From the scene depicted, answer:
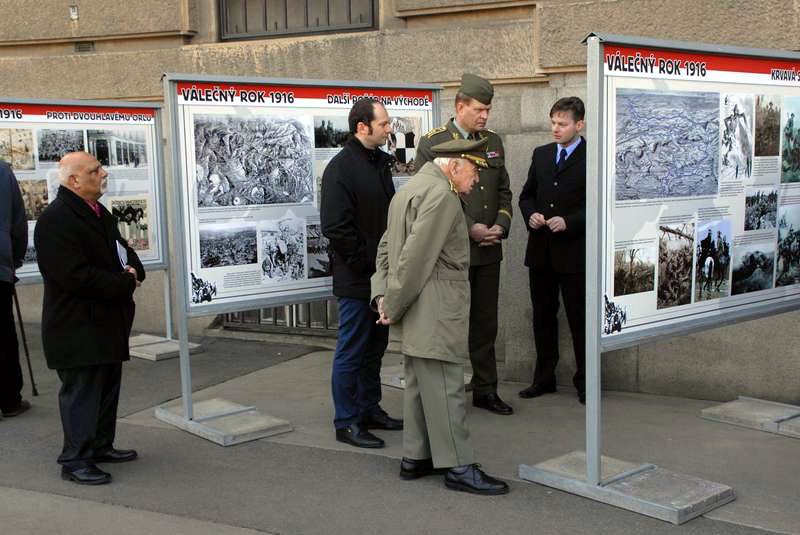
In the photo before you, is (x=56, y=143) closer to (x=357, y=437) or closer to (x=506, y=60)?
(x=506, y=60)

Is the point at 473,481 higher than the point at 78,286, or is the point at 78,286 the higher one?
the point at 78,286

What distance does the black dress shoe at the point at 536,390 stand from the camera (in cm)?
665

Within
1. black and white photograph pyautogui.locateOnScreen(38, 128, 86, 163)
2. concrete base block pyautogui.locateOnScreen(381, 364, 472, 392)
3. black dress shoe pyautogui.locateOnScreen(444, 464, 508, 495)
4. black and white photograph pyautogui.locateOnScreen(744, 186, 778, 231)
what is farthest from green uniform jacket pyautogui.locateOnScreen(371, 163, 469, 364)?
black and white photograph pyautogui.locateOnScreen(38, 128, 86, 163)

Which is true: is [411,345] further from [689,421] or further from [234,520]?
[689,421]

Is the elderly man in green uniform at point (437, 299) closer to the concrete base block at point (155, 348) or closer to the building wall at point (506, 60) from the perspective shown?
the building wall at point (506, 60)

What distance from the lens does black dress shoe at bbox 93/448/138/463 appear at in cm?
537

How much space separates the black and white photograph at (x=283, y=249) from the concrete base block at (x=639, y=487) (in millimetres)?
2006

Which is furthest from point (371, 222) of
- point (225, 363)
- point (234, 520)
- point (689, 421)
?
→ point (225, 363)

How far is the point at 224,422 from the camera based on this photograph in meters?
6.01

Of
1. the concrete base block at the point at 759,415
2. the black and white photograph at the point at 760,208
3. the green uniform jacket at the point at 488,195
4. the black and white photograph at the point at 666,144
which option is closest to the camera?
the black and white photograph at the point at 666,144

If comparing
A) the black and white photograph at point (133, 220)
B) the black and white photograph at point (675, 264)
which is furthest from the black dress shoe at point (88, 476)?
the black and white photograph at point (133, 220)

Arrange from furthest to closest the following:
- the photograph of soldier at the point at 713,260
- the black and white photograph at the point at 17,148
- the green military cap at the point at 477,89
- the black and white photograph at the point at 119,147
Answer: the black and white photograph at the point at 119,147 < the black and white photograph at the point at 17,148 < the green military cap at the point at 477,89 < the photograph of soldier at the point at 713,260

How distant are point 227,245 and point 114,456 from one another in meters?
1.36

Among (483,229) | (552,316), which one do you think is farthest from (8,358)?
(552,316)
